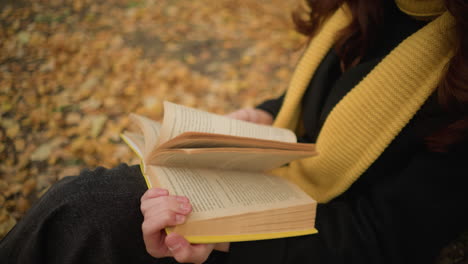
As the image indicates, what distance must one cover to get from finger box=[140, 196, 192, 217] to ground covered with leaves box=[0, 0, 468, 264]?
1.13 m

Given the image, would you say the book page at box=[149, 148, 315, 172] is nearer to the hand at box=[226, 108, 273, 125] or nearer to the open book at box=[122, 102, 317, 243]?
the open book at box=[122, 102, 317, 243]

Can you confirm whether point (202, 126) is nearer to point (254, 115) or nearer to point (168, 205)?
point (168, 205)

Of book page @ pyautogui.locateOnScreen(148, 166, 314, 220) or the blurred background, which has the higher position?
book page @ pyautogui.locateOnScreen(148, 166, 314, 220)

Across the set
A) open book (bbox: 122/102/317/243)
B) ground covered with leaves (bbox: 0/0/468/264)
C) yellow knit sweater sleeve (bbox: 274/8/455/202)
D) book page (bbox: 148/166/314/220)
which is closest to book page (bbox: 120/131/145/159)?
open book (bbox: 122/102/317/243)

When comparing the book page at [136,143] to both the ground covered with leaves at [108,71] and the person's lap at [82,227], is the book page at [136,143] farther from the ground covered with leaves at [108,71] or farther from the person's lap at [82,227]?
the ground covered with leaves at [108,71]

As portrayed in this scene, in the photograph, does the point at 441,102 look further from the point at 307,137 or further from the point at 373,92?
the point at 307,137

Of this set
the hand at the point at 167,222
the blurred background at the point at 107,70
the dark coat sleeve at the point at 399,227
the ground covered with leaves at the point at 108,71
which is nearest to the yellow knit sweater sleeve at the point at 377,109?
the dark coat sleeve at the point at 399,227

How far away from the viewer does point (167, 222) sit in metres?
0.52

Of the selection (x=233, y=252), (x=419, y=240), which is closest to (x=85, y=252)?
(x=233, y=252)

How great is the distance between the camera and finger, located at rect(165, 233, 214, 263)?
1.71 ft

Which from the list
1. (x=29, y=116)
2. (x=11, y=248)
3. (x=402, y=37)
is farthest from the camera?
(x=29, y=116)

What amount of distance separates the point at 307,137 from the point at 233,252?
61 cm

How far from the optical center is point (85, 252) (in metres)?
0.69

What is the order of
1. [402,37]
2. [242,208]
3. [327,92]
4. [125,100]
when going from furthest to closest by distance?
[125,100], [327,92], [402,37], [242,208]
